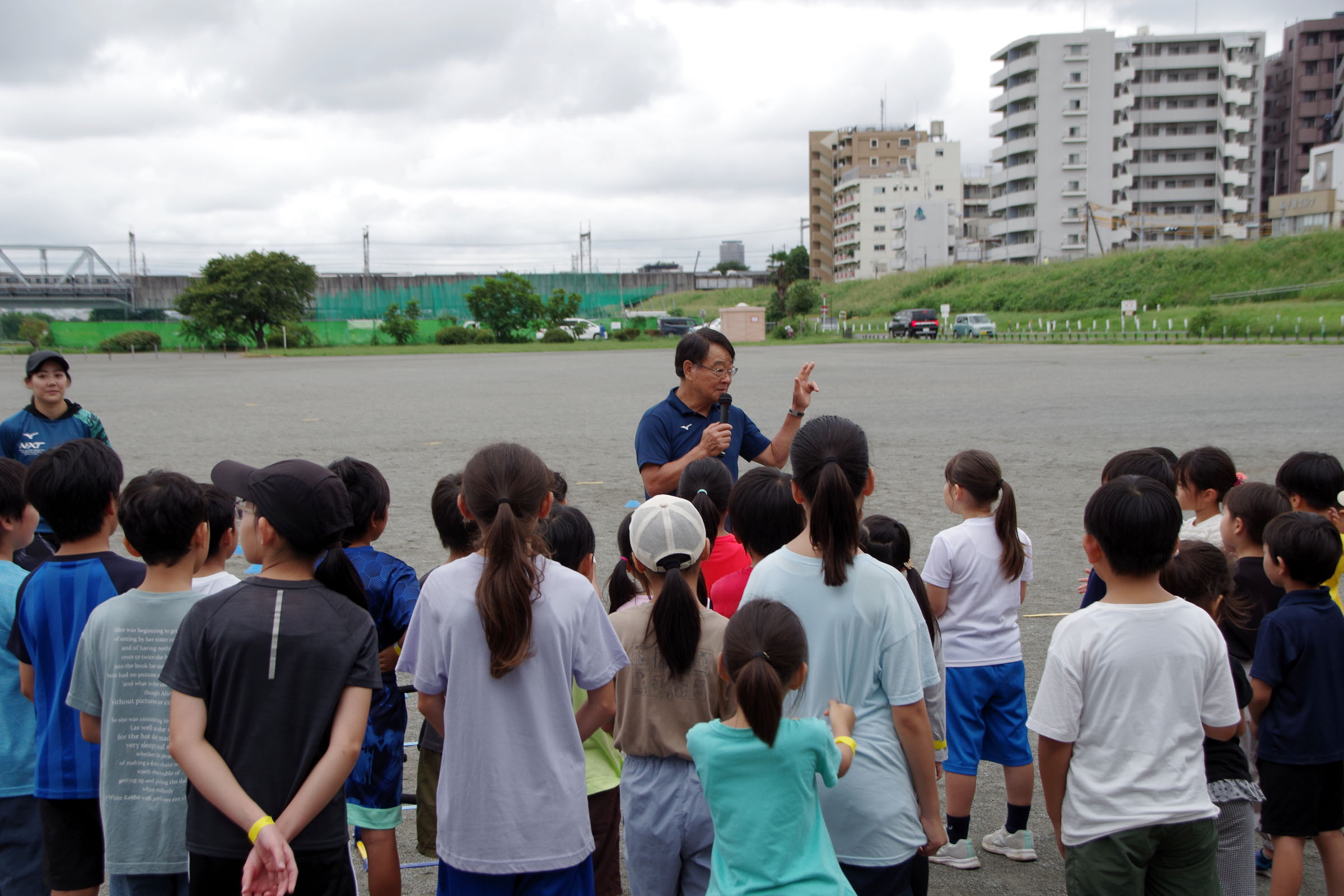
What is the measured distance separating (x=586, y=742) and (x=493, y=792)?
0.58 meters

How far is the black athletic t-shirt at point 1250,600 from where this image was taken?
10.5ft

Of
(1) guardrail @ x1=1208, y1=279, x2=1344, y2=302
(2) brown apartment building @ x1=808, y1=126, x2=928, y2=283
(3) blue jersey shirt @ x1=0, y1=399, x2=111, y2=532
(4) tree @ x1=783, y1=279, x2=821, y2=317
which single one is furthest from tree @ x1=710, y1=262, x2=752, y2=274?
(3) blue jersey shirt @ x1=0, y1=399, x2=111, y2=532

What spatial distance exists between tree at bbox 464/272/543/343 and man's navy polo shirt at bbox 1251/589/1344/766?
63.6m

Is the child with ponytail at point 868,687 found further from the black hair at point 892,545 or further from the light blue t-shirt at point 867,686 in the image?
the black hair at point 892,545

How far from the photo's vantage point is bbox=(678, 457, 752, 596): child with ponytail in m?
3.58

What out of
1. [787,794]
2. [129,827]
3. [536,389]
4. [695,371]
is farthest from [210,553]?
[536,389]

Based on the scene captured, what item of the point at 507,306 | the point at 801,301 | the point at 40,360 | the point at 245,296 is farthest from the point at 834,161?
the point at 40,360

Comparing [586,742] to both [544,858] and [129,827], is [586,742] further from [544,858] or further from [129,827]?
[129,827]

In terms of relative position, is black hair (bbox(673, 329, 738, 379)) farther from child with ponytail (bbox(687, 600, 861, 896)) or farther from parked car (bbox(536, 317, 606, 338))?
parked car (bbox(536, 317, 606, 338))

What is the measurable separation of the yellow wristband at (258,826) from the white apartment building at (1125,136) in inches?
3655

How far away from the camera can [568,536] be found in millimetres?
3135

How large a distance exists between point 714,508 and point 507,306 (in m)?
63.7

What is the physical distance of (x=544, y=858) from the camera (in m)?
2.40

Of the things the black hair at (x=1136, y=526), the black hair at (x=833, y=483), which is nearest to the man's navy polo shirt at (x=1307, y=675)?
the black hair at (x=1136, y=526)
